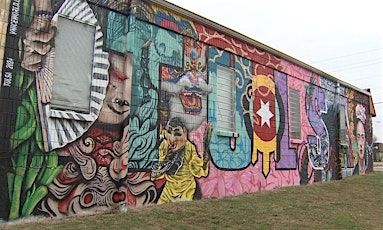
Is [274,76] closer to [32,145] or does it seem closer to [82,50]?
[82,50]

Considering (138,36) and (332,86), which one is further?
(332,86)

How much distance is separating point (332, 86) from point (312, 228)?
10859mm

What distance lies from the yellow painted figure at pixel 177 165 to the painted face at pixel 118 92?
4.37ft

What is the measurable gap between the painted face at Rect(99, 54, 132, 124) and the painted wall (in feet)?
Answer: 0.07

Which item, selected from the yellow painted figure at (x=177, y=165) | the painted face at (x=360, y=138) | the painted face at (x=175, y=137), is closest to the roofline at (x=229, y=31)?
the yellow painted figure at (x=177, y=165)

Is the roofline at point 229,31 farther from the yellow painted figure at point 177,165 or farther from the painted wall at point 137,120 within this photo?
the yellow painted figure at point 177,165

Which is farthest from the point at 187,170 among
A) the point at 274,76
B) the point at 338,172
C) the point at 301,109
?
the point at 338,172

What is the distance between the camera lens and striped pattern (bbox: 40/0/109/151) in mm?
6500

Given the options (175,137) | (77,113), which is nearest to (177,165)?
(175,137)

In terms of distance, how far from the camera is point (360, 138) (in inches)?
731

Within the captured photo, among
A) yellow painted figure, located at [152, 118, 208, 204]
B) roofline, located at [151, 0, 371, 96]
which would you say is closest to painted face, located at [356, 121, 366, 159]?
roofline, located at [151, 0, 371, 96]

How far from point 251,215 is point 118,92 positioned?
3.95 meters

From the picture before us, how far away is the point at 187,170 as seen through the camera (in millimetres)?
8805

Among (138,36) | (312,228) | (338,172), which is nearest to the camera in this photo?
(312,228)
